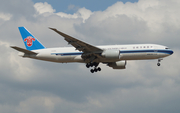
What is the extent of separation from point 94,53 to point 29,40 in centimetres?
1435

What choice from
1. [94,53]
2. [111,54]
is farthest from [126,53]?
[94,53]

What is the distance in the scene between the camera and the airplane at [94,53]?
165 feet

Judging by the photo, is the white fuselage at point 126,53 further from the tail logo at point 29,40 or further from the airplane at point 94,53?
the tail logo at point 29,40

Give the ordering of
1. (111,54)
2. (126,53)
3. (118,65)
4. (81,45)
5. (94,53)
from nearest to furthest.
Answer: (111,54) → (81,45) → (126,53) → (94,53) → (118,65)

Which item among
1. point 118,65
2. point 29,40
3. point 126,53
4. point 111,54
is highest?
point 29,40

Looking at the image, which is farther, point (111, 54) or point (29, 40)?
point (29, 40)

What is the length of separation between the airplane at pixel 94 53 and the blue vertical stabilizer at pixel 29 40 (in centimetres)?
104

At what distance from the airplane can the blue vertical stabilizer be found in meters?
1.04

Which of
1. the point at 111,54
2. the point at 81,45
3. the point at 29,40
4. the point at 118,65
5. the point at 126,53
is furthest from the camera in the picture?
the point at 29,40

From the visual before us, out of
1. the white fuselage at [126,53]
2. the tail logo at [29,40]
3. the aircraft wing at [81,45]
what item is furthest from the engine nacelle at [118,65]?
the tail logo at [29,40]

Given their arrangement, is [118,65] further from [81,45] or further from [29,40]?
[29,40]

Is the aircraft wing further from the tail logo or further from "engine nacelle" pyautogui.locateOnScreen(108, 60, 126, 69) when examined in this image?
the tail logo

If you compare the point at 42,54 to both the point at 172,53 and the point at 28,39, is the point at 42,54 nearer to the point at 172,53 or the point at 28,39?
the point at 28,39

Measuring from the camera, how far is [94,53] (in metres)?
51.2
